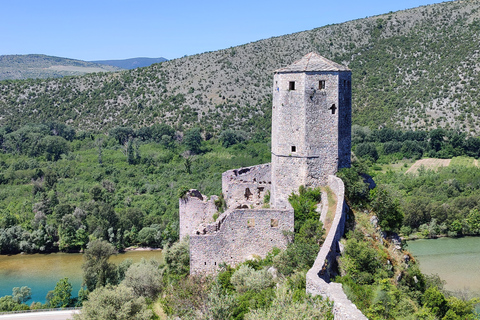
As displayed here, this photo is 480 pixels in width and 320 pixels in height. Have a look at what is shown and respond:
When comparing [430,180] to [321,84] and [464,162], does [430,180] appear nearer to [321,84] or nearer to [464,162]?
[464,162]

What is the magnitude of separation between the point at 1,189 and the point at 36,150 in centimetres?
1294

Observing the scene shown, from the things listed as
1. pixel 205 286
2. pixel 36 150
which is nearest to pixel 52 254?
pixel 36 150

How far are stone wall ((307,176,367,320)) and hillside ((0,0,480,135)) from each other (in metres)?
50.6

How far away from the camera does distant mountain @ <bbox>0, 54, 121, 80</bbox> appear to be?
16062 cm

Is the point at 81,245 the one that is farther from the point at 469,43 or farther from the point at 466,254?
the point at 469,43

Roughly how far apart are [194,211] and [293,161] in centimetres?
611

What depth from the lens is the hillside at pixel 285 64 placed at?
69.9m

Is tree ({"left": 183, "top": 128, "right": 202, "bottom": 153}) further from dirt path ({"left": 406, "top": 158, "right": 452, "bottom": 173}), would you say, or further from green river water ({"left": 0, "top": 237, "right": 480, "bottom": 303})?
dirt path ({"left": 406, "top": 158, "right": 452, "bottom": 173})

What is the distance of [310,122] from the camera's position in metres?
21.7

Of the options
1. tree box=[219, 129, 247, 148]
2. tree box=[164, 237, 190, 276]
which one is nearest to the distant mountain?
tree box=[219, 129, 247, 148]

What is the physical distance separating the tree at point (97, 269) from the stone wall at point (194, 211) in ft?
31.9

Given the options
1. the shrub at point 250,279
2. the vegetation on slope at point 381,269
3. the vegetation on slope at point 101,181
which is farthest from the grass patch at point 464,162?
the shrub at point 250,279

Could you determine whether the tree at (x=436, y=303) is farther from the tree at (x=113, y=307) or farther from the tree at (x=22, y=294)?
the tree at (x=22, y=294)

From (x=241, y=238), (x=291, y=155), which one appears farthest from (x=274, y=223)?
Answer: (x=291, y=155)
